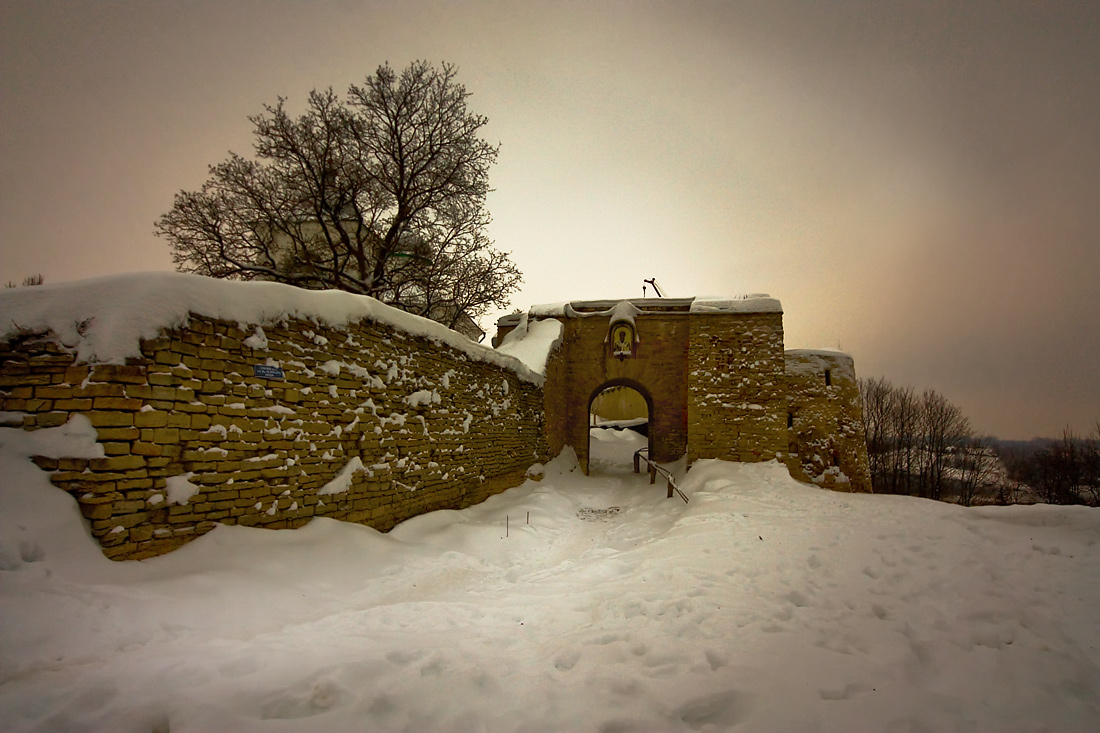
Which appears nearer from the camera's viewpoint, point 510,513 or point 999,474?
point 510,513

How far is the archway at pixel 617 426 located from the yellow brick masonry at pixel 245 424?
25.7 ft

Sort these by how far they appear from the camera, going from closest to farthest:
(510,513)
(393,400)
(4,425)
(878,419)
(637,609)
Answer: (4,425)
(637,609)
(393,400)
(510,513)
(878,419)

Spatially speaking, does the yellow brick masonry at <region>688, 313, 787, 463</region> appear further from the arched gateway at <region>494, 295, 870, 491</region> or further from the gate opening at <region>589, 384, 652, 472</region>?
the gate opening at <region>589, 384, 652, 472</region>

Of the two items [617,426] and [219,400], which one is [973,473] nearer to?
[617,426]

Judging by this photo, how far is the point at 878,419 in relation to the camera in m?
26.9

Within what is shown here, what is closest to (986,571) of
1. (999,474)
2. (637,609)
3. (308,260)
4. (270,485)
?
(637,609)

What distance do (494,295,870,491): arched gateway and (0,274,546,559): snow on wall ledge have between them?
6.86 m

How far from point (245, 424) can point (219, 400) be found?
0.35 meters

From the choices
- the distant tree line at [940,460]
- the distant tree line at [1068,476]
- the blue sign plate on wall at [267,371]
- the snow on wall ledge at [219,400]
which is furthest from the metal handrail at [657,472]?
the distant tree line at [1068,476]

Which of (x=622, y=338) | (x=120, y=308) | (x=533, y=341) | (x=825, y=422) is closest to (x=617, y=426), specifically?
(x=622, y=338)

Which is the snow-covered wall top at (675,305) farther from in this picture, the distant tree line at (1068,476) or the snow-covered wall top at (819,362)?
the distant tree line at (1068,476)

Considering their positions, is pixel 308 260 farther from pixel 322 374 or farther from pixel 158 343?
pixel 158 343

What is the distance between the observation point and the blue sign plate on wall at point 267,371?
168 inches

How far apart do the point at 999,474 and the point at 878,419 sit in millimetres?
10446
